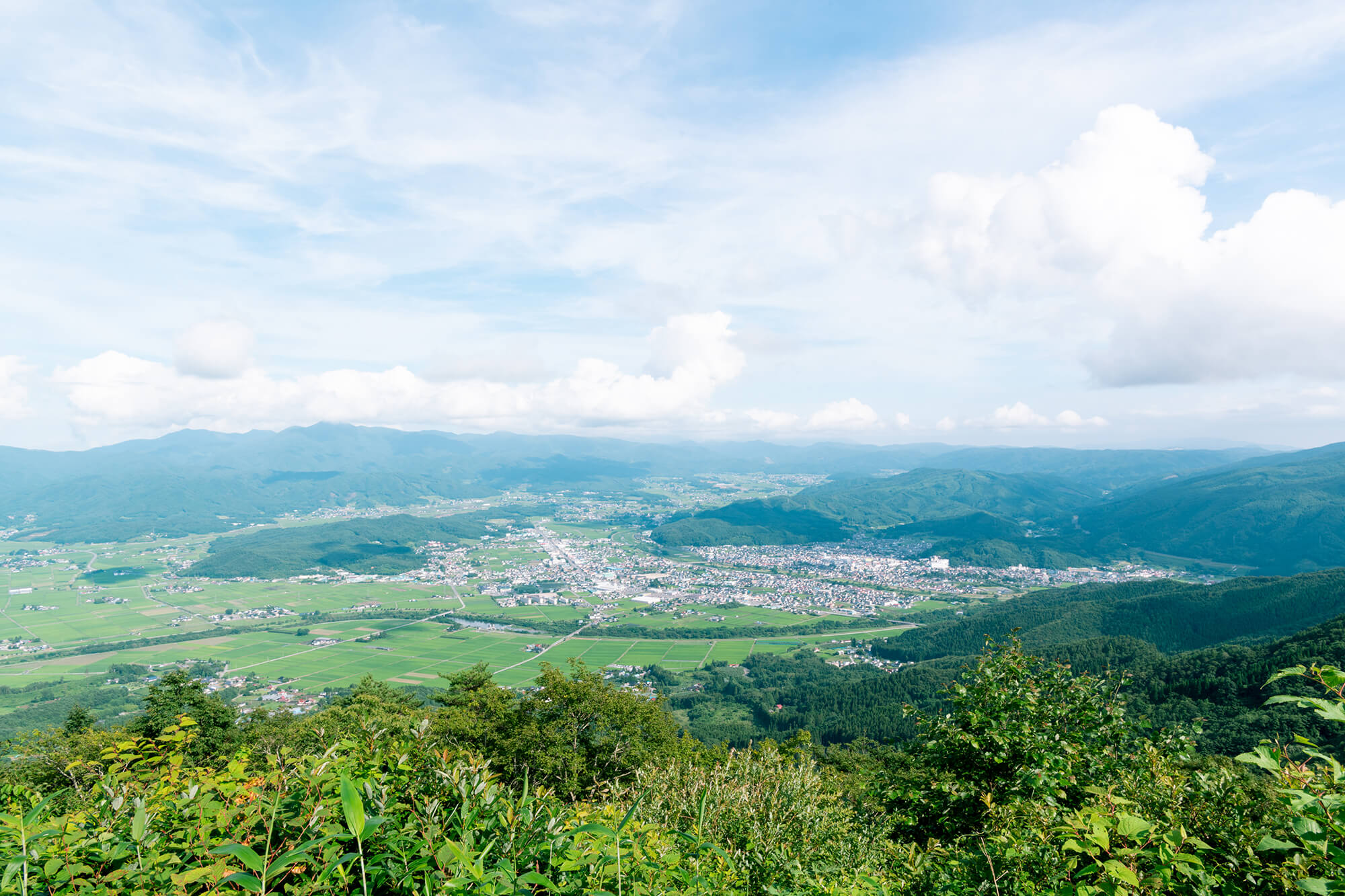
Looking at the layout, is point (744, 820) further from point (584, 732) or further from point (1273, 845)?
point (584, 732)

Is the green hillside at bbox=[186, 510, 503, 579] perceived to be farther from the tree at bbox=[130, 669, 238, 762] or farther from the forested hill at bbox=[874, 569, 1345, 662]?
the tree at bbox=[130, 669, 238, 762]

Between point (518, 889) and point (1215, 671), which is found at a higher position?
point (518, 889)

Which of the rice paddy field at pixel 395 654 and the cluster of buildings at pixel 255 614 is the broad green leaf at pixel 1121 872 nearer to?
the rice paddy field at pixel 395 654

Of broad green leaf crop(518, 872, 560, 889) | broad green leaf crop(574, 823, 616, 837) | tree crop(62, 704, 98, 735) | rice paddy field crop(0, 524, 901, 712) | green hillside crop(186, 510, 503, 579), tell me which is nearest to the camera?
broad green leaf crop(518, 872, 560, 889)

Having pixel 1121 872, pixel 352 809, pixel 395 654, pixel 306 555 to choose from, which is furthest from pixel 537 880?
pixel 306 555

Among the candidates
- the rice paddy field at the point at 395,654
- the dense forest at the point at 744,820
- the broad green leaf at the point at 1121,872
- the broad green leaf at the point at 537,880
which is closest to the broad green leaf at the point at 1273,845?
the dense forest at the point at 744,820

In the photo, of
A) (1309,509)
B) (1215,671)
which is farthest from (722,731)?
(1309,509)

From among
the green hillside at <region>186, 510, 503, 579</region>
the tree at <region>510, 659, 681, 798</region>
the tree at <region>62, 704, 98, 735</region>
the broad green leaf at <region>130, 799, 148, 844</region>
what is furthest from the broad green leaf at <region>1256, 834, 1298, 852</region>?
the green hillside at <region>186, 510, 503, 579</region>

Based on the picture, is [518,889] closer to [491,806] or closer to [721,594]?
[491,806]

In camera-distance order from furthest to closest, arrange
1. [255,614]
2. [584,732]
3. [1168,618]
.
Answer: [255,614], [1168,618], [584,732]
